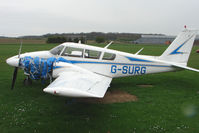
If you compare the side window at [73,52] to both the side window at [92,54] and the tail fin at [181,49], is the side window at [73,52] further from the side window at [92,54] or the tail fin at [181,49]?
the tail fin at [181,49]

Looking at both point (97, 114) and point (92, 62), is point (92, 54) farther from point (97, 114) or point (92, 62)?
point (97, 114)

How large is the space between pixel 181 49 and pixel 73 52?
6.09 meters

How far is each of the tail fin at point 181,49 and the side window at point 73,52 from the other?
16.2 ft

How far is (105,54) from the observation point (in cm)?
848

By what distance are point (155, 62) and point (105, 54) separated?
2.77 meters

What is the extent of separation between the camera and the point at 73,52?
8.48m

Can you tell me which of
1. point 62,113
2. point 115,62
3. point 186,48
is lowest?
point 62,113

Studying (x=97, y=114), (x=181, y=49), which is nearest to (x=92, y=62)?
(x=97, y=114)

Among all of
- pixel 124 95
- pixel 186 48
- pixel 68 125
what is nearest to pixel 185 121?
pixel 124 95

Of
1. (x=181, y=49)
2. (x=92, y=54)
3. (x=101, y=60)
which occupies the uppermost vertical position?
(x=181, y=49)

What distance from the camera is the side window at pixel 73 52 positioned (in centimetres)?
845

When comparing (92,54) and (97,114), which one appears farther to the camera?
(92,54)

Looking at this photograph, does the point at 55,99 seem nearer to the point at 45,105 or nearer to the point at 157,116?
the point at 45,105

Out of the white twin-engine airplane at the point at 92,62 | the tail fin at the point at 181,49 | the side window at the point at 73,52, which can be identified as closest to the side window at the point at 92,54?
the white twin-engine airplane at the point at 92,62
